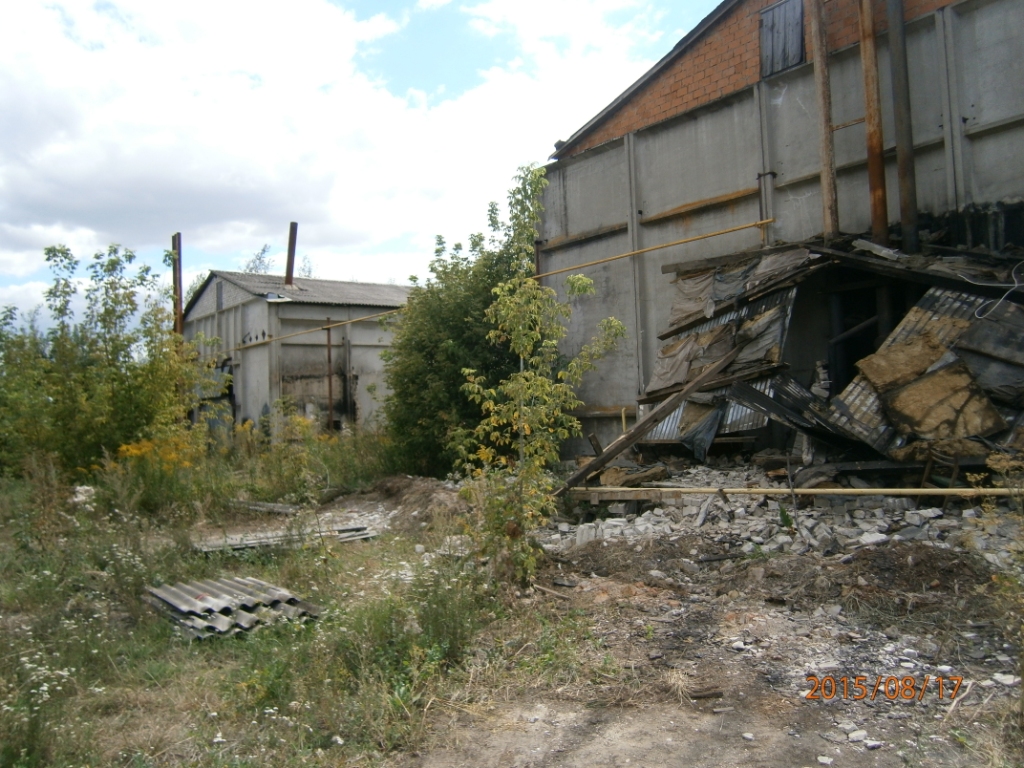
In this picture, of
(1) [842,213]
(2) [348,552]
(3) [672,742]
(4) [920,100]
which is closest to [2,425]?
(2) [348,552]

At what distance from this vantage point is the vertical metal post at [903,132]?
290 inches

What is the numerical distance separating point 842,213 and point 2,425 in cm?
1085

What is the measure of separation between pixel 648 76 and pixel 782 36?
1.93 meters

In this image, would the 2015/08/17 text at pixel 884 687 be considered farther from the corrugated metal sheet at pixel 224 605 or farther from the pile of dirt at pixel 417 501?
the pile of dirt at pixel 417 501

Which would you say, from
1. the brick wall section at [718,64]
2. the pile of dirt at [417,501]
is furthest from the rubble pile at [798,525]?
the brick wall section at [718,64]

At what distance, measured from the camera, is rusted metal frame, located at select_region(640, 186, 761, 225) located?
29.4 ft

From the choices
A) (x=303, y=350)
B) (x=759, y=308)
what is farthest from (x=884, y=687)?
(x=303, y=350)

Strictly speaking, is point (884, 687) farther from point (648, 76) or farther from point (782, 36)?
point (648, 76)

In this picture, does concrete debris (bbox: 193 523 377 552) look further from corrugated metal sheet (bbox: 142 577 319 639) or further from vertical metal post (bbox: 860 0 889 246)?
vertical metal post (bbox: 860 0 889 246)

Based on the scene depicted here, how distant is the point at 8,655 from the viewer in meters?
4.25

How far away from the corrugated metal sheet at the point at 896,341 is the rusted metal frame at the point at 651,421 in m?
1.11

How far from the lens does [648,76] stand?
1028 cm

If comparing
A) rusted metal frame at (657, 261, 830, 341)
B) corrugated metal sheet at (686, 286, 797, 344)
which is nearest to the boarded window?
rusted metal frame at (657, 261, 830, 341)

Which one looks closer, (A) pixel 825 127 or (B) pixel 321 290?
(A) pixel 825 127
